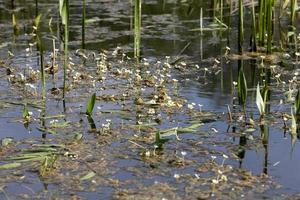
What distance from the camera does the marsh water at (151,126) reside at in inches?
157

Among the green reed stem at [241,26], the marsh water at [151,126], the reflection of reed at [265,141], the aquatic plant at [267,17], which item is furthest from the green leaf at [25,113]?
the aquatic plant at [267,17]

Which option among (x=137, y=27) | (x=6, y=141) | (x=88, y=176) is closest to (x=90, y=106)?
(x=6, y=141)

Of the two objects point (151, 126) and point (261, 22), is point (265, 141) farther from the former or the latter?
point (261, 22)

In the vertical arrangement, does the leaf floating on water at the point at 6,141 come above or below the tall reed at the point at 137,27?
below

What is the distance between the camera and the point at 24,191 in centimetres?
389

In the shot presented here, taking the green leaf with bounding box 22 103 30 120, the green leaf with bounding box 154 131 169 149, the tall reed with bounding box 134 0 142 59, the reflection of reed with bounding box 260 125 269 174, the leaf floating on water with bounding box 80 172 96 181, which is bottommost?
the leaf floating on water with bounding box 80 172 96 181

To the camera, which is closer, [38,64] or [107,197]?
[107,197]

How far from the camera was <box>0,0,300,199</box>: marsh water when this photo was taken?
3977mm

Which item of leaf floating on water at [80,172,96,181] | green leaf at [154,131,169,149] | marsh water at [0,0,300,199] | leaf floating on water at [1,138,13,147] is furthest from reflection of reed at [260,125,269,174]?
leaf floating on water at [1,138,13,147]

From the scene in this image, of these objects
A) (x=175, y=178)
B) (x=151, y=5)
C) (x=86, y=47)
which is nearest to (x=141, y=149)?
(x=175, y=178)

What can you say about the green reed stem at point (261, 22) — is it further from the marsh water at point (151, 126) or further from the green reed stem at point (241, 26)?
the marsh water at point (151, 126)

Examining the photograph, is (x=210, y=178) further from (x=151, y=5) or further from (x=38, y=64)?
(x=151, y=5)

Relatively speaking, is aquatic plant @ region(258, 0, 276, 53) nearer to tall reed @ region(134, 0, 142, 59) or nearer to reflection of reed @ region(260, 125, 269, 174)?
tall reed @ region(134, 0, 142, 59)

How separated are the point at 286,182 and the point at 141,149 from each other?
1024mm
